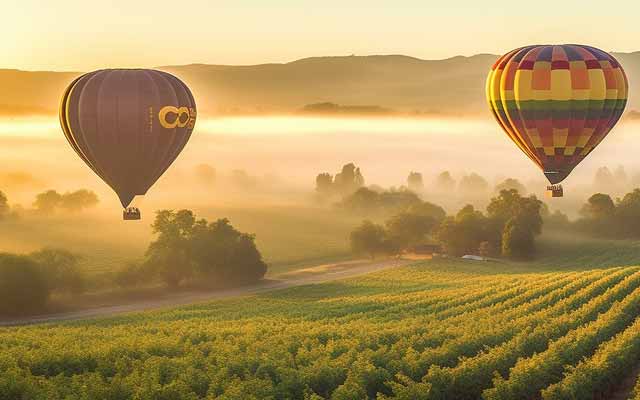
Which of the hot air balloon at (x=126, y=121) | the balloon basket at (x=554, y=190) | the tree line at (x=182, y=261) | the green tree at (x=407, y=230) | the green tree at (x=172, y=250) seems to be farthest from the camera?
the green tree at (x=407, y=230)

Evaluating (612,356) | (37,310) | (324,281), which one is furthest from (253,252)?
(612,356)

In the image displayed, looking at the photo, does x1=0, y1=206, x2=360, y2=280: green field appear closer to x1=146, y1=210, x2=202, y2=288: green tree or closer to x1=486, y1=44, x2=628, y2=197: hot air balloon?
x1=146, y1=210, x2=202, y2=288: green tree

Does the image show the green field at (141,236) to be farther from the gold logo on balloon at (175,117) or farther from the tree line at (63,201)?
the gold logo on balloon at (175,117)

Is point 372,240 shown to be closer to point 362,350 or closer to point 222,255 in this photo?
point 222,255

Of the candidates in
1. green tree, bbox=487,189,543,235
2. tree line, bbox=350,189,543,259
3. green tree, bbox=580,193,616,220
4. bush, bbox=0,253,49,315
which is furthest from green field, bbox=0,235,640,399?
green tree, bbox=580,193,616,220

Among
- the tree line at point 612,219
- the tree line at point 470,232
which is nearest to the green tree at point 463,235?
the tree line at point 470,232

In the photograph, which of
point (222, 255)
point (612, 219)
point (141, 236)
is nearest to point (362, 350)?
point (222, 255)
